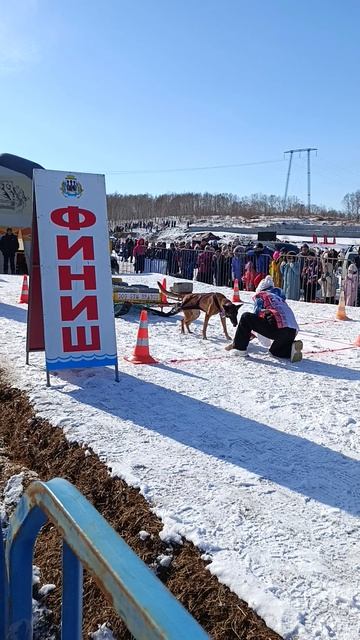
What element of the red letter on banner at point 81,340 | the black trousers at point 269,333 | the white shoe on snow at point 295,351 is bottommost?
the white shoe on snow at point 295,351

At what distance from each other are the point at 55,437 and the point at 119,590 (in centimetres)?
354

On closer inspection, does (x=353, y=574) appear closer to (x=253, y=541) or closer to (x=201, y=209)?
(x=253, y=541)

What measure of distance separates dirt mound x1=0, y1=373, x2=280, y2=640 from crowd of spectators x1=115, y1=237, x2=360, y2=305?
395 inches

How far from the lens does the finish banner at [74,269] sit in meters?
5.49

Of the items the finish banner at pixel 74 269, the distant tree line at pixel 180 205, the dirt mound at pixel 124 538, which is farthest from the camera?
the distant tree line at pixel 180 205

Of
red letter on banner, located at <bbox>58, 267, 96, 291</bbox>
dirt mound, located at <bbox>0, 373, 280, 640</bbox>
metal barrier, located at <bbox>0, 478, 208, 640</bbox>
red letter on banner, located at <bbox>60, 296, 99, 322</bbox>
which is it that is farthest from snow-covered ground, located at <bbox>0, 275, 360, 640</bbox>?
metal barrier, located at <bbox>0, 478, 208, 640</bbox>

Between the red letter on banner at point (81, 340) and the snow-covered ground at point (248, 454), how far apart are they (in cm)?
42

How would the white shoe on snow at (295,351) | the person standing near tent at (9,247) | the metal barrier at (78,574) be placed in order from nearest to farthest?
the metal barrier at (78,574) < the white shoe on snow at (295,351) < the person standing near tent at (9,247)

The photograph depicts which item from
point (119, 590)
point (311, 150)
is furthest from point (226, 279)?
point (311, 150)

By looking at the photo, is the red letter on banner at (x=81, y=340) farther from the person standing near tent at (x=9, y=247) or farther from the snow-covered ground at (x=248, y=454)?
the person standing near tent at (x=9, y=247)

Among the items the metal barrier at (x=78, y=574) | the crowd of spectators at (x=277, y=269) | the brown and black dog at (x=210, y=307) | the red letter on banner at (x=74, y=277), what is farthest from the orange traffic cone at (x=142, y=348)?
the crowd of spectators at (x=277, y=269)

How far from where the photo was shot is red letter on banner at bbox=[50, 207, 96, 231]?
18.1 feet

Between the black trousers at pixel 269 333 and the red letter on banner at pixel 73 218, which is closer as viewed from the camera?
the red letter on banner at pixel 73 218

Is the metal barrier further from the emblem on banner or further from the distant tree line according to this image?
the distant tree line
